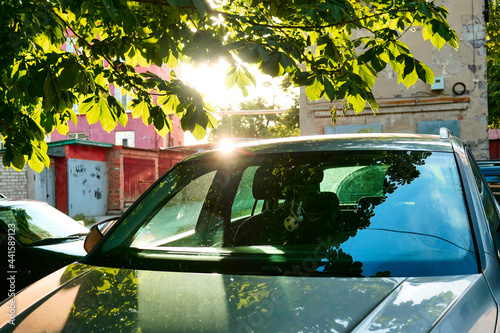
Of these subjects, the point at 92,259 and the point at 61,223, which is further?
the point at 61,223

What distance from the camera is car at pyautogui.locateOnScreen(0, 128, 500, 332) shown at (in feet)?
5.17

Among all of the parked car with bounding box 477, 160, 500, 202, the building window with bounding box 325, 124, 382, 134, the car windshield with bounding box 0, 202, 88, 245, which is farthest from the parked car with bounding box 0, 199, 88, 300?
the building window with bounding box 325, 124, 382, 134

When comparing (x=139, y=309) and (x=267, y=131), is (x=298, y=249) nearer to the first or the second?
(x=139, y=309)

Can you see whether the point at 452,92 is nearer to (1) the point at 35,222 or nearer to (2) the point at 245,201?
(1) the point at 35,222

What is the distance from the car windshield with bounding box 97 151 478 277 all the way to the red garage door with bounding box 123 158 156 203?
21.4 metres

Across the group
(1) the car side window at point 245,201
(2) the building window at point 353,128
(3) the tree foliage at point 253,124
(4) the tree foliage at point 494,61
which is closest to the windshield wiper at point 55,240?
(1) the car side window at point 245,201

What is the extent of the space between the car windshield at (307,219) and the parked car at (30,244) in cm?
301

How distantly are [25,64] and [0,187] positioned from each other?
15601mm

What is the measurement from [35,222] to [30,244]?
Answer: 0.60 meters

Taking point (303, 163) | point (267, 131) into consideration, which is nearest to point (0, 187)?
point (303, 163)

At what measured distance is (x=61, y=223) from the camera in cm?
648

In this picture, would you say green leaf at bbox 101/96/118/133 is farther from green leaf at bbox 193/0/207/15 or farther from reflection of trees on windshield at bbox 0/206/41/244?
green leaf at bbox 193/0/207/15

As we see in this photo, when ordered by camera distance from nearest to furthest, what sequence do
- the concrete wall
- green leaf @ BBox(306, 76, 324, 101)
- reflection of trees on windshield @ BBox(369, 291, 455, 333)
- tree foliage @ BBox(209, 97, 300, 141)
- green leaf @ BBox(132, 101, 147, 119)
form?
reflection of trees on windshield @ BBox(369, 291, 455, 333)
green leaf @ BBox(306, 76, 324, 101)
green leaf @ BBox(132, 101, 147, 119)
the concrete wall
tree foliage @ BBox(209, 97, 300, 141)

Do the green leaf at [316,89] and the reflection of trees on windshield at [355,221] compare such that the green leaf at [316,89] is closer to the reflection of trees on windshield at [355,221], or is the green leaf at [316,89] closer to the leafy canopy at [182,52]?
the leafy canopy at [182,52]
